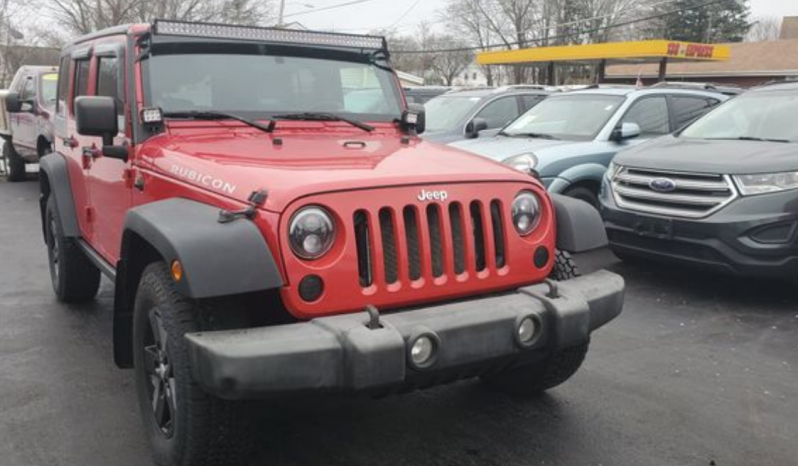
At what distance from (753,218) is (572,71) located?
3211cm

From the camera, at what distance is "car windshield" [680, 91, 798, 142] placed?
6535 millimetres

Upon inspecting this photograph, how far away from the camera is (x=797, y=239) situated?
5.59m

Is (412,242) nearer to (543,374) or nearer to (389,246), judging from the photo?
(389,246)

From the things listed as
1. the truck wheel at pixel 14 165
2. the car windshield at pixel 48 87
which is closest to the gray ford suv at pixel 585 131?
the car windshield at pixel 48 87

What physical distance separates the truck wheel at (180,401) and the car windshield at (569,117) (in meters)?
6.05

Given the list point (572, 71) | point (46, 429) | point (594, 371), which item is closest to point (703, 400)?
point (594, 371)

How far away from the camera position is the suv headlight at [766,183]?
5648 mm

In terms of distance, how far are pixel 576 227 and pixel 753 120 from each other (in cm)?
431

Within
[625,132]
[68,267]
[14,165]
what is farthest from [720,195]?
[14,165]

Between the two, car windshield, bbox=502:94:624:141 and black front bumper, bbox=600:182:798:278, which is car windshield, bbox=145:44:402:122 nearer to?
black front bumper, bbox=600:182:798:278

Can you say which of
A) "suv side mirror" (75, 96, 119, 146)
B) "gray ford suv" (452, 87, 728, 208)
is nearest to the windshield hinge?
"suv side mirror" (75, 96, 119, 146)

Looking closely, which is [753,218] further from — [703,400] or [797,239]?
[703,400]

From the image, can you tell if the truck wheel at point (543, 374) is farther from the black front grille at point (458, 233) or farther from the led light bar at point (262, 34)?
the led light bar at point (262, 34)

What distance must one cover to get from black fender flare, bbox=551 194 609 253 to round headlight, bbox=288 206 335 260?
124 centimetres
